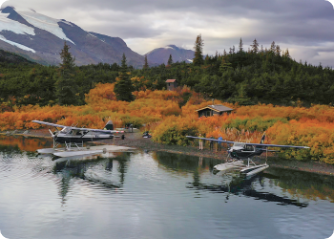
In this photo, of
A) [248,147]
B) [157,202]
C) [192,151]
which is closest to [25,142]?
[192,151]

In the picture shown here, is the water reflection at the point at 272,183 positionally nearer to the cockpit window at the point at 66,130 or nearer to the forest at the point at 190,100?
the forest at the point at 190,100

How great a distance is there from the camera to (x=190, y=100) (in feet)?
190

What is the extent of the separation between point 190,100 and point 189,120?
26.0m

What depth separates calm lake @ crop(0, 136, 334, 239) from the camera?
1237cm

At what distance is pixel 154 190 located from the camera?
1678cm

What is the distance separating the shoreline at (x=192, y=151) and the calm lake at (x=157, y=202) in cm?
134

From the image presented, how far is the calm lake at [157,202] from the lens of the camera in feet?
40.6

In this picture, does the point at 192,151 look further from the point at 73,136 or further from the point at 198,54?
the point at 198,54

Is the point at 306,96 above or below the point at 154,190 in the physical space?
above

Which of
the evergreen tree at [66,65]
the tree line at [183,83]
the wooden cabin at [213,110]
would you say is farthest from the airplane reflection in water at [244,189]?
the evergreen tree at [66,65]

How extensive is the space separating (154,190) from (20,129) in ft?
101

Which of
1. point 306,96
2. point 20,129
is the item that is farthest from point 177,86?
point 20,129

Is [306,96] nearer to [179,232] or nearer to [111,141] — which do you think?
[111,141]

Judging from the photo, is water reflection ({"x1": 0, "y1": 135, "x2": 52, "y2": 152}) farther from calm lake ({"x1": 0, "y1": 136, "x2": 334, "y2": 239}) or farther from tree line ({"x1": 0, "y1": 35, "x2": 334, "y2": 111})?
tree line ({"x1": 0, "y1": 35, "x2": 334, "y2": 111})
